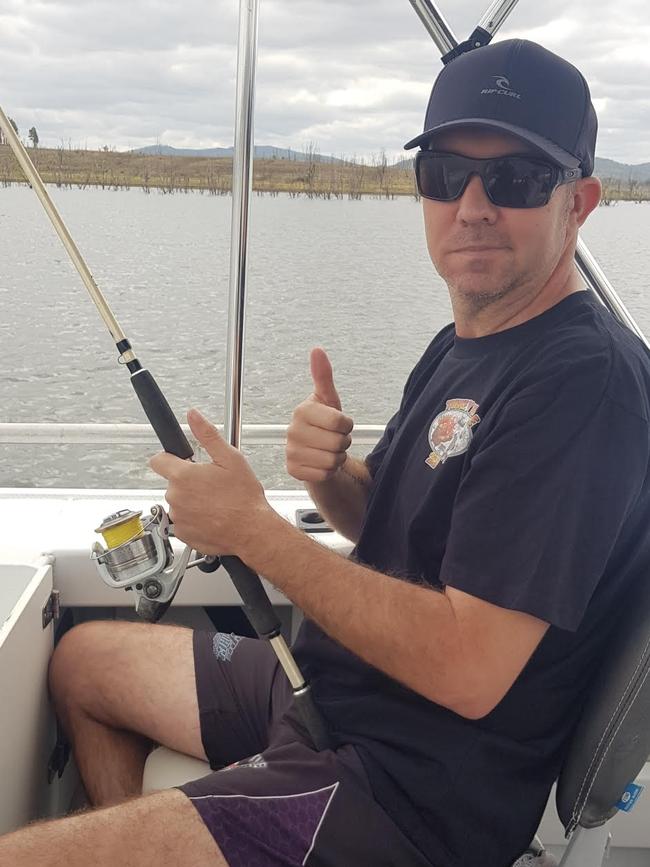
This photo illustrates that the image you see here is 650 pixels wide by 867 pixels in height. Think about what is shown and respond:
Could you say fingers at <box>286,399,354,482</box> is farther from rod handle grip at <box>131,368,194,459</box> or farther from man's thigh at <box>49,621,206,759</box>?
man's thigh at <box>49,621,206,759</box>

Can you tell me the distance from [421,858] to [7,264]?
360 inches

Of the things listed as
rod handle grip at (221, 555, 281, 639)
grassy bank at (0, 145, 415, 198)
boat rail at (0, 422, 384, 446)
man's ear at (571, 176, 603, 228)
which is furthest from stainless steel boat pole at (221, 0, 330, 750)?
grassy bank at (0, 145, 415, 198)

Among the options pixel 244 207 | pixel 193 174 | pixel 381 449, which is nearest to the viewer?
pixel 244 207

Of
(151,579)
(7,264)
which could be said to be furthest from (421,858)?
(7,264)

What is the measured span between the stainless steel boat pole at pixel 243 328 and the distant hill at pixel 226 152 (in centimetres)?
5

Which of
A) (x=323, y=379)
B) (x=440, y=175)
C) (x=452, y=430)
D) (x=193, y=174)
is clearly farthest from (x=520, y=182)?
(x=193, y=174)

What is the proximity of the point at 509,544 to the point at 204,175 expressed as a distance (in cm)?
382

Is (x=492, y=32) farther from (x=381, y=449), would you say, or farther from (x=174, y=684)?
(x=174, y=684)

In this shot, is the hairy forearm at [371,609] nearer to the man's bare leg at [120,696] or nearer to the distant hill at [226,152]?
the man's bare leg at [120,696]

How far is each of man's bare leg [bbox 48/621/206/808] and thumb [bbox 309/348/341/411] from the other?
479 mm

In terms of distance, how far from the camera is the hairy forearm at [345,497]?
4.59 ft

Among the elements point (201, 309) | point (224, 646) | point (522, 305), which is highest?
point (522, 305)

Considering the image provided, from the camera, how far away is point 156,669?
53.7 inches

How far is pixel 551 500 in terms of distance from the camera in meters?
0.86
